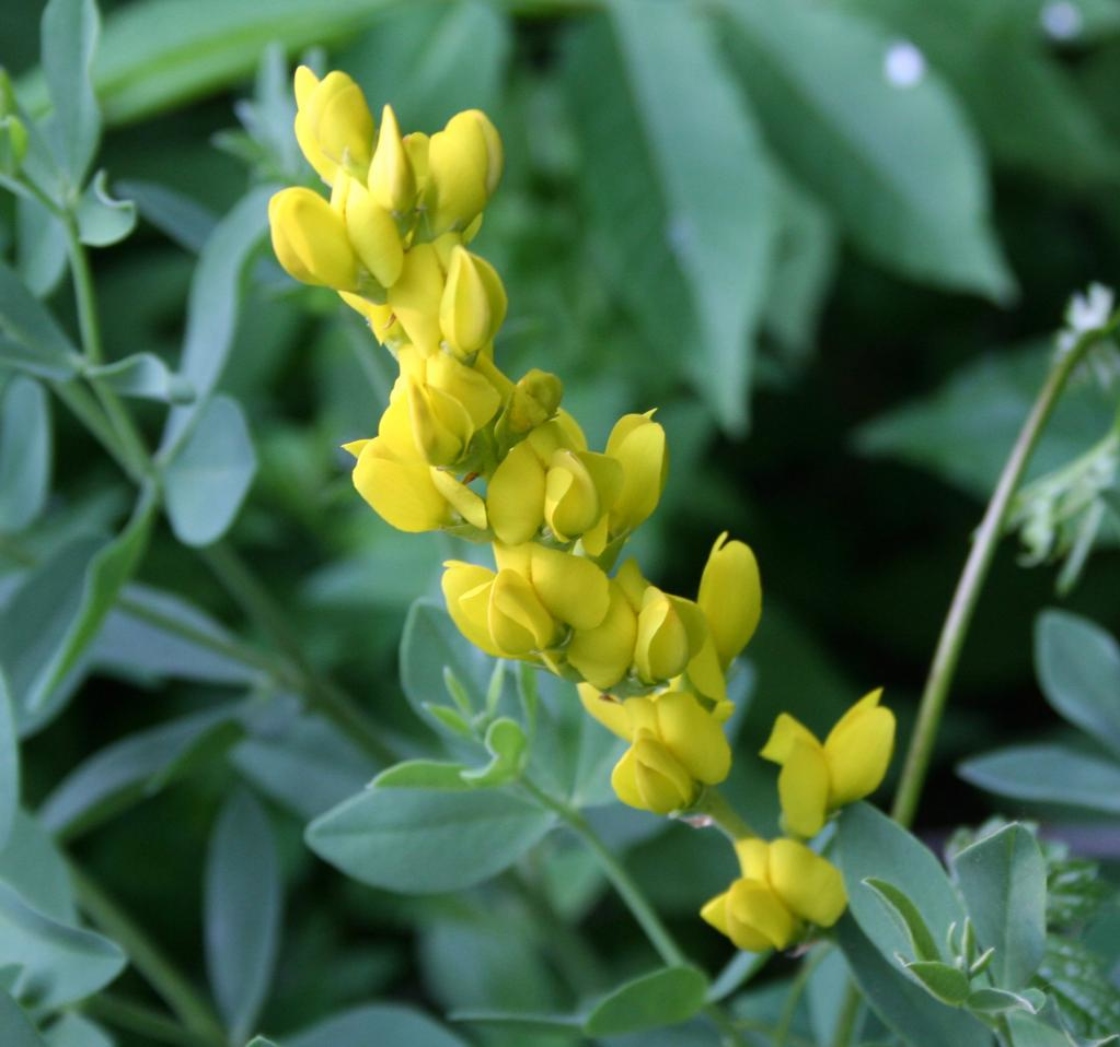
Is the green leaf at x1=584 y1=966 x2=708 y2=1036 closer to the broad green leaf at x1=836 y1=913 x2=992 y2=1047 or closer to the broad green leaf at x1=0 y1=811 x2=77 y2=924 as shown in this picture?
the broad green leaf at x1=836 y1=913 x2=992 y2=1047

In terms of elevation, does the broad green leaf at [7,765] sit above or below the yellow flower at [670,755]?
below

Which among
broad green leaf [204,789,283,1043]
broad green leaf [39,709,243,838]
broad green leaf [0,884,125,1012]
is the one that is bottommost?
broad green leaf [204,789,283,1043]

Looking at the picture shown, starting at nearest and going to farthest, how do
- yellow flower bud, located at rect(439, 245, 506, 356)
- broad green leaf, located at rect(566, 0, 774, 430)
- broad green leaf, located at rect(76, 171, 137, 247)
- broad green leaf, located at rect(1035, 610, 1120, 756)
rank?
1. yellow flower bud, located at rect(439, 245, 506, 356)
2. broad green leaf, located at rect(76, 171, 137, 247)
3. broad green leaf, located at rect(1035, 610, 1120, 756)
4. broad green leaf, located at rect(566, 0, 774, 430)

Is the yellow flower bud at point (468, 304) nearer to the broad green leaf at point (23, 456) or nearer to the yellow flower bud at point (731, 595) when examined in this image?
the yellow flower bud at point (731, 595)

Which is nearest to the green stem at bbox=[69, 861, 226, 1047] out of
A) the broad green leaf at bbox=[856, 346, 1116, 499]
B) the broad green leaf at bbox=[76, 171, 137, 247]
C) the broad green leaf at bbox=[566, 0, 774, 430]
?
the broad green leaf at bbox=[76, 171, 137, 247]

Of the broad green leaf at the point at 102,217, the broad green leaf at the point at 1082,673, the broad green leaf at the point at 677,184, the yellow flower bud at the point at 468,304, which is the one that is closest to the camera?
the yellow flower bud at the point at 468,304

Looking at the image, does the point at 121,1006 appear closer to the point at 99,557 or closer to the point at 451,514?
the point at 99,557

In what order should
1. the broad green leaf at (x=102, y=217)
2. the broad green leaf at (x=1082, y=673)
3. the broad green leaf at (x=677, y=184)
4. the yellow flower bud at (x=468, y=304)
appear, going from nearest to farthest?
the yellow flower bud at (x=468, y=304) < the broad green leaf at (x=102, y=217) < the broad green leaf at (x=1082, y=673) < the broad green leaf at (x=677, y=184)

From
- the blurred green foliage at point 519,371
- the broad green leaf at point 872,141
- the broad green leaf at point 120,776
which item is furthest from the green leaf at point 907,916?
the broad green leaf at point 872,141
